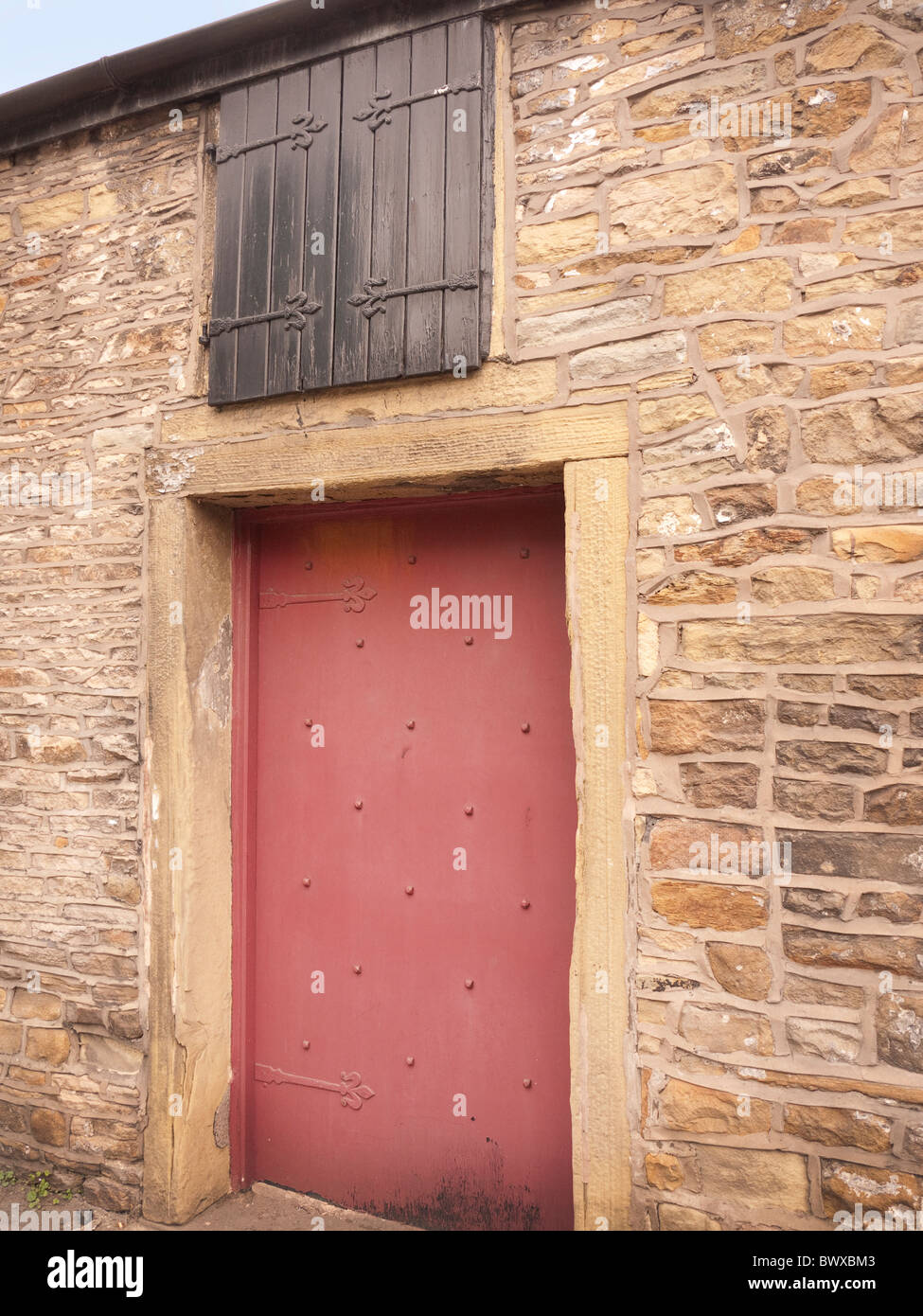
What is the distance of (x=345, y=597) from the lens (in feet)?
10.5

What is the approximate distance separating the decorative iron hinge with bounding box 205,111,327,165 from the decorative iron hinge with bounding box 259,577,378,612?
5.01 ft

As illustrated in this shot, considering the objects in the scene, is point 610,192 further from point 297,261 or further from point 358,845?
point 358,845

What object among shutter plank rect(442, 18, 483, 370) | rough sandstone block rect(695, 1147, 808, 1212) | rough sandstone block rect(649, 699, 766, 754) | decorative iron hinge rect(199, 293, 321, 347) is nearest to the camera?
rough sandstone block rect(695, 1147, 808, 1212)

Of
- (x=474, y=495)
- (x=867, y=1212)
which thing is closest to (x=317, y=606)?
(x=474, y=495)

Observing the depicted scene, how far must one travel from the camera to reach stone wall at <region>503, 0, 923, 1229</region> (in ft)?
7.26

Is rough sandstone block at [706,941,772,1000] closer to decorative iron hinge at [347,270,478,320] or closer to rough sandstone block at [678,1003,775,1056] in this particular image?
rough sandstone block at [678,1003,775,1056]

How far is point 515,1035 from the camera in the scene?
9.43 ft

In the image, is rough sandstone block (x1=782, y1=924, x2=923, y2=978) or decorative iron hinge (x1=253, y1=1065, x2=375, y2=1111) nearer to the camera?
rough sandstone block (x1=782, y1=924, x2=923, y2=978)

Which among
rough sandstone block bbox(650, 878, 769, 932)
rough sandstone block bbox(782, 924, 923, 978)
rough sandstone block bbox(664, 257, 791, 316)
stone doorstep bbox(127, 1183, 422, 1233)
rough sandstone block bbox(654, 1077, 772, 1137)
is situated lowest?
stone doorstep bbox(127, 1183, 422, 1233)

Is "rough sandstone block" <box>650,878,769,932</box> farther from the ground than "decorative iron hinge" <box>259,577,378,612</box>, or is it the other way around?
"decorative iron hinge" <box>259,577,378,612</box>

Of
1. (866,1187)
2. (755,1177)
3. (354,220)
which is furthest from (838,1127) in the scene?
(354,220)

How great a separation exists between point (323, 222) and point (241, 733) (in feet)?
6.09

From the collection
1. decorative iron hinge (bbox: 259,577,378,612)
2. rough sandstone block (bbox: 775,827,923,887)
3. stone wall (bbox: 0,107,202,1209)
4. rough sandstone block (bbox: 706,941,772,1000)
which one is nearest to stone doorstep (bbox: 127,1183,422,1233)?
stone wall (bbox: 0,107,202,1209)

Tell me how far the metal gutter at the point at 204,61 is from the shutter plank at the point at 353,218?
124 millimetres
